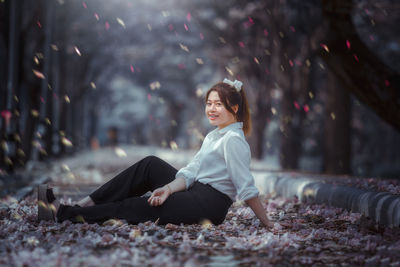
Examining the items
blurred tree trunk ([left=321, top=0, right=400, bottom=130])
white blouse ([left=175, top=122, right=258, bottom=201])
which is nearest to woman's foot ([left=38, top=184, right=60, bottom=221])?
white blouse ([left=175, top=122, right=258, bottom=201])

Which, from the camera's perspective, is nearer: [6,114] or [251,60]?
[6,114]

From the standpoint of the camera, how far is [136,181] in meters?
5.45

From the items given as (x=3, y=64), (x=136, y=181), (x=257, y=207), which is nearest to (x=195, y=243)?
(x=257, y=207)

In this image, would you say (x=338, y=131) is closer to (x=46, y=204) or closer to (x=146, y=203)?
(x=146, y=203)

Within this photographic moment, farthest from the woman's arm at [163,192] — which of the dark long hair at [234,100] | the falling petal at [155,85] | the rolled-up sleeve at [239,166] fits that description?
the falling petal at [155,85]

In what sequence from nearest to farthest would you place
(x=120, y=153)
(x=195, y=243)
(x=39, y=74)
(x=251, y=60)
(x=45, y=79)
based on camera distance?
(x=195, y=243), (x=39, y=74), (x=45, y=79), (x=251, y=60), (x=120, y=153)

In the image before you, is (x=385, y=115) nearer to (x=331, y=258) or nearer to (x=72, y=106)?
(x=331, y=258)

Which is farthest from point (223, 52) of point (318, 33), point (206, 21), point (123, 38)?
point (318, 33)

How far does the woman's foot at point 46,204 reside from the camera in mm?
5109

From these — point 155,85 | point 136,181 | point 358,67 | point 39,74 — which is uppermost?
point 155,85

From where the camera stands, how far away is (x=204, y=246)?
459 cm

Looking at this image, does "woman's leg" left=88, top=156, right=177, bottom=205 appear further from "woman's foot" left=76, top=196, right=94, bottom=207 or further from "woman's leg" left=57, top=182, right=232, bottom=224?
"woman's leg" left=57, top=182, right=232, bottom=224

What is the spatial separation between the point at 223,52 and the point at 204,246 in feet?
62.2

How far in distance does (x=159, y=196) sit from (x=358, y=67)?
4.98 metres
